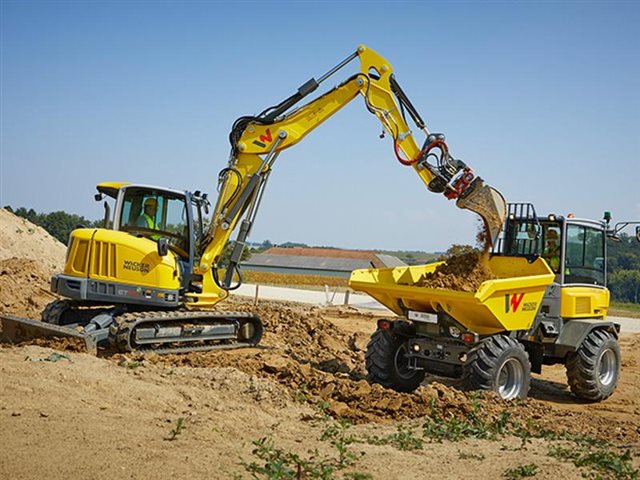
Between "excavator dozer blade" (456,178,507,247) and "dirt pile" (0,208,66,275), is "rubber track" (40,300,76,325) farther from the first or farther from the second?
"dirt pile" (0,208,66,275)

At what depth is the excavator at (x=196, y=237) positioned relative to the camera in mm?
10430

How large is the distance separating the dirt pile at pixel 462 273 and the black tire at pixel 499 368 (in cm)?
82

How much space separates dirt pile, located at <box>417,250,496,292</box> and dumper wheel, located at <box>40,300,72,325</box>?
5.81 meters

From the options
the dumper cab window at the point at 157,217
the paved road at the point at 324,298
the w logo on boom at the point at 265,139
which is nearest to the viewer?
the dumper cab window at the point at 157,217

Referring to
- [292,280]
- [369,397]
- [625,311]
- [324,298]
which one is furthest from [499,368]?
[292,280]

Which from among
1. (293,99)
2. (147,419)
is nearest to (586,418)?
(147,419)

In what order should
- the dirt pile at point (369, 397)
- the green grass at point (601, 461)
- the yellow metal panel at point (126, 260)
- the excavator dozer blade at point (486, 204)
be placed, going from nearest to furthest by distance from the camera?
1. the green grass at point (601, 461)
2. the dirt pile at point (369, 397)
3. the excavator dozer blade at point (486, 204)
4. the yellow metal panel at point (126, 260)

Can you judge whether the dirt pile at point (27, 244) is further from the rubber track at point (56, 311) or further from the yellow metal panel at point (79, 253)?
the yellow metal panel at point (79, 253)

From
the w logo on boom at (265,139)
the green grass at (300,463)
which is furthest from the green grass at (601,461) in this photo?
the w logo on boom at (265,139)

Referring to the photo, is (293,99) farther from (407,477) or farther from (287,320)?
(407,477)

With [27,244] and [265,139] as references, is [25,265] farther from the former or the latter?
[265,139]

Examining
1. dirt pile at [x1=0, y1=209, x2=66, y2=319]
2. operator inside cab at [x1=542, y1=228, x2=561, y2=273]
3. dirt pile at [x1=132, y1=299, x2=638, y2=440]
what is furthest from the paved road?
dirt pile at [x1=132, y1=299, x2=638, y2=440]

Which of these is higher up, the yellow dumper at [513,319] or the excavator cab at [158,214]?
the excavator cab at [158,214]

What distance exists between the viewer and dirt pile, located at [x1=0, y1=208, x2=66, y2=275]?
2522cm
